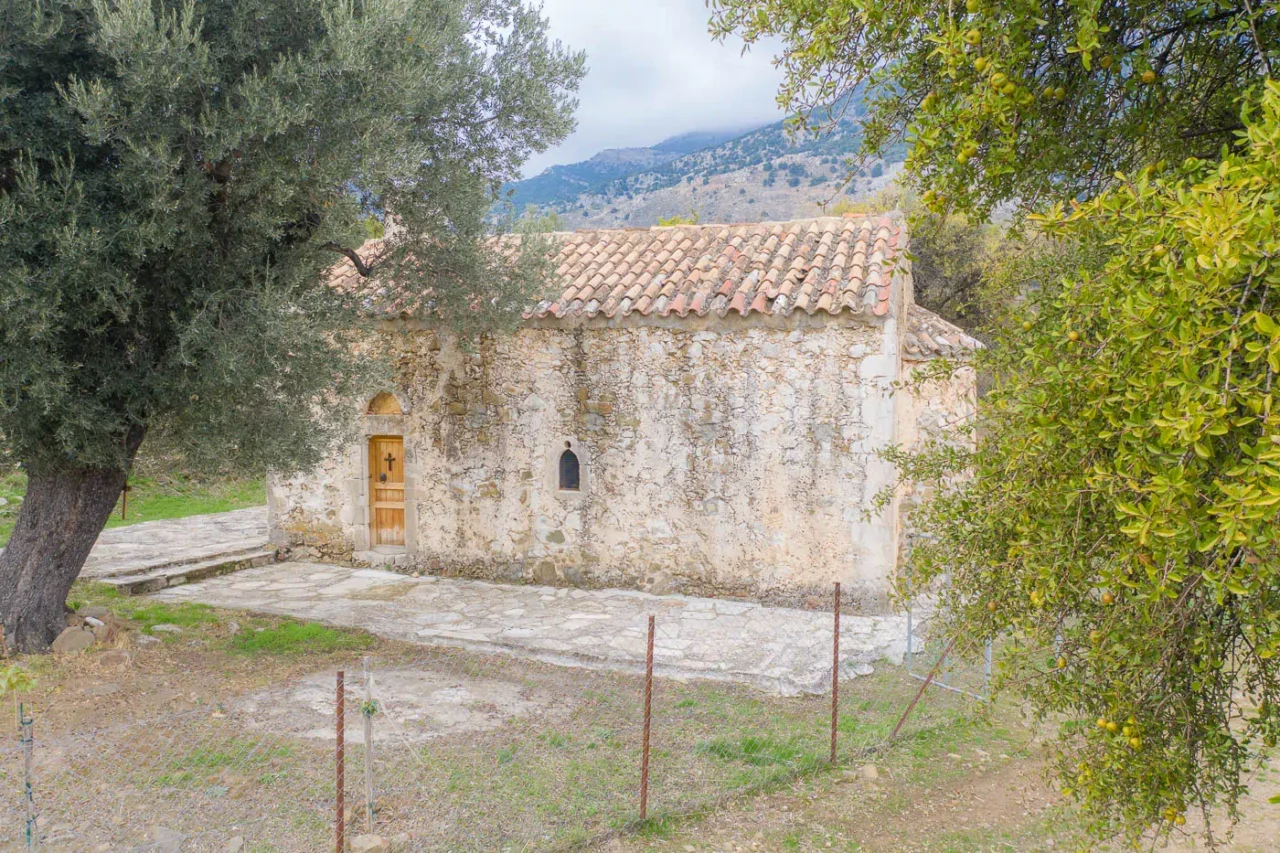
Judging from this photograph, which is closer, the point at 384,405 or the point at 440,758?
the point at 440,758

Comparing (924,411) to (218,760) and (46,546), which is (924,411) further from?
(46,546)

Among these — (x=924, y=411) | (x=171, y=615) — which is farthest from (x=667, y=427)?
(x=171, y=615)

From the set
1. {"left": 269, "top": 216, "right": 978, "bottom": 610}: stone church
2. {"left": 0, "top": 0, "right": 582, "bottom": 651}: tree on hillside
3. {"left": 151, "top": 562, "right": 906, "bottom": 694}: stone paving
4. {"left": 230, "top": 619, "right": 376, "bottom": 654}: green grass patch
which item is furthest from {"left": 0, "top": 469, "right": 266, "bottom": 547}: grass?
{"left": 0, "top": 0, "right": 582, "bottom": 651}: tree on hillside

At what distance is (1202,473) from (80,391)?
24.8 ft

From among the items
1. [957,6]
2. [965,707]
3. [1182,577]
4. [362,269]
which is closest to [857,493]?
[965,707]

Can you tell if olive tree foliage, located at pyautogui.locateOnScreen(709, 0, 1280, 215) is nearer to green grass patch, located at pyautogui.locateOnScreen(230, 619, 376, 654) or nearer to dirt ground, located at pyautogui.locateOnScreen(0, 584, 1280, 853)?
dirt ground, located at pyautogui.locateOnScreen(0, 584, 1280, 853)

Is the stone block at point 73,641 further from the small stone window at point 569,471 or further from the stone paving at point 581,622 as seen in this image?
the small stone window at point 569,471

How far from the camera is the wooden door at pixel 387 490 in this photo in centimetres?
1209

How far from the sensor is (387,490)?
12.2 meters

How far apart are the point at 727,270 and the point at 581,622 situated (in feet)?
15.9

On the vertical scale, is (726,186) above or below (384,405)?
above

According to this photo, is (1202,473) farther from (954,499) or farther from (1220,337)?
(954,499)

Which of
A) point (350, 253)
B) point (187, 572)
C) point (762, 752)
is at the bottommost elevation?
point (762, 752)

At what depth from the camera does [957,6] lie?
356 cm
